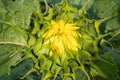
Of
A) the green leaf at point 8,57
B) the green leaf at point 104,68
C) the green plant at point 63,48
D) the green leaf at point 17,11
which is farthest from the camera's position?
the green leaf at point 17,11

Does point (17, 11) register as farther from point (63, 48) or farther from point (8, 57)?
point (63, 48)

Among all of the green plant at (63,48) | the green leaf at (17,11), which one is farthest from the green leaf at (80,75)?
the green leaf at (17,11)

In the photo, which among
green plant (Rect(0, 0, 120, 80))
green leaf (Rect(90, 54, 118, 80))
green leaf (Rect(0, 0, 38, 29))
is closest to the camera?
green plant (Rect(0, 0, 120, 80))

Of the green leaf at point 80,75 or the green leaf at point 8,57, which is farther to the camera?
the green leaf at point 8,57

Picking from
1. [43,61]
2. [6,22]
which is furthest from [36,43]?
[6,22]

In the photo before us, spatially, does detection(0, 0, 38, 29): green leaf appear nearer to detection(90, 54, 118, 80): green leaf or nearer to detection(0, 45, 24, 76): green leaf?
detection(0, 45, 24, 76): green leaf

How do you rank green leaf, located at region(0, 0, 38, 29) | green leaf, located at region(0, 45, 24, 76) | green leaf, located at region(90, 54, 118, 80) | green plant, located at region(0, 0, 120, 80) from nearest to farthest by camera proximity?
1. green plant, located at region(0, 0, 120, 80)
2. green leaf, located at region(90, 54, 118, 80)
3. green leaf, located at region(0, 45, 24, 76)
4. green leaf, located at region(0, 0, 38, 29)

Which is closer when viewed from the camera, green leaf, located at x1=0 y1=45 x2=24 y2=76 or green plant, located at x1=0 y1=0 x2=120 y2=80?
green plant, located at x1=0 y1=0 x2=120 y2=80

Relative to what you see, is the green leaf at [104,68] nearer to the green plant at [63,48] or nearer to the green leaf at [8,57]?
the green plant at [63,48]

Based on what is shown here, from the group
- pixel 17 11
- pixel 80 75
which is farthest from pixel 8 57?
pixel 80 75

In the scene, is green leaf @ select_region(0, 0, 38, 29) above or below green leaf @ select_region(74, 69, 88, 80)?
above

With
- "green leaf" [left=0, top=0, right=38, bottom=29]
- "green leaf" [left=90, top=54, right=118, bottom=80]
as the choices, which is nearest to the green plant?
"green leaf" [left=90, top=54, right=118, bottom=80]

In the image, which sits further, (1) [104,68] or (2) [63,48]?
(1) [104,68]
